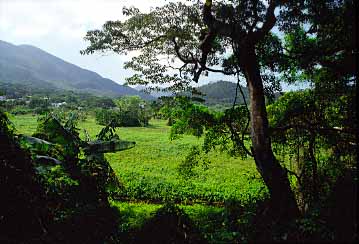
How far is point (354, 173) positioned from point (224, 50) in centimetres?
376

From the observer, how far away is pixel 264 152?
20.9 ft

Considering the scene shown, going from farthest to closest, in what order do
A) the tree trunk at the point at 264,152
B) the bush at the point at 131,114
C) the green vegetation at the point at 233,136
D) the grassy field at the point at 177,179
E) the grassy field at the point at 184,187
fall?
the bush at the point at 131,114, the grassy field at the point at 177,179, the grassy field at the point at 184,187, the tree trunk at the point at 264,152, the green vegetation at the point at 233,136

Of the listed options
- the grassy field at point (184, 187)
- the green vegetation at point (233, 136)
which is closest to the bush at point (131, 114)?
the grassy field at point (184, 187)

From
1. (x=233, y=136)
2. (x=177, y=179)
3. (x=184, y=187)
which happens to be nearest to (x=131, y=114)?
(x=177, y=179)

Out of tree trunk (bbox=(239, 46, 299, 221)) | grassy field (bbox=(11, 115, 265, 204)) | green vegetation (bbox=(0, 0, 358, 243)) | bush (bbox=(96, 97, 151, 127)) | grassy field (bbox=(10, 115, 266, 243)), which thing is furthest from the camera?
bush (bbox=(96, 97, 151, 127))

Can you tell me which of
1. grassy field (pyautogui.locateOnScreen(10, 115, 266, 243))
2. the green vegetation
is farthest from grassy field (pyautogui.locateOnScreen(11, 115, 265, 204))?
the green vegetation

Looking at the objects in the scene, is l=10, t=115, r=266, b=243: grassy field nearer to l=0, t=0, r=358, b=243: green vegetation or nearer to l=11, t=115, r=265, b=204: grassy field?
l=11, t=115, r=265, b=204: grassy field

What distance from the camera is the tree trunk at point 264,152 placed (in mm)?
6145

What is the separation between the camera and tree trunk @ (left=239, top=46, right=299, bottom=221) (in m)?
6.15

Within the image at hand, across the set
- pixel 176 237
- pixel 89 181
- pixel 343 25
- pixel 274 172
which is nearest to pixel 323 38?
pixel 343 25

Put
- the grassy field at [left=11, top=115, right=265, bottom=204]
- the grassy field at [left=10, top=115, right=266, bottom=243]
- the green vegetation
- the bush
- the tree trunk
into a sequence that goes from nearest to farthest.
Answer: the green vegetation < the tree trunk < the grassy field at [left=10, top=115, right=266, bottom=243] < the grassy field at [left=11, top=115, right=265, bottom=204] < the bush

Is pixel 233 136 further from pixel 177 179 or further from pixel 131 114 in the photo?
pixel 131 114

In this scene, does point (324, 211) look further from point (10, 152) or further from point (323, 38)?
point (10, 152)

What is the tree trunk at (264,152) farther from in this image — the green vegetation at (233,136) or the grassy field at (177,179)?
the grassy field at (177,179)
